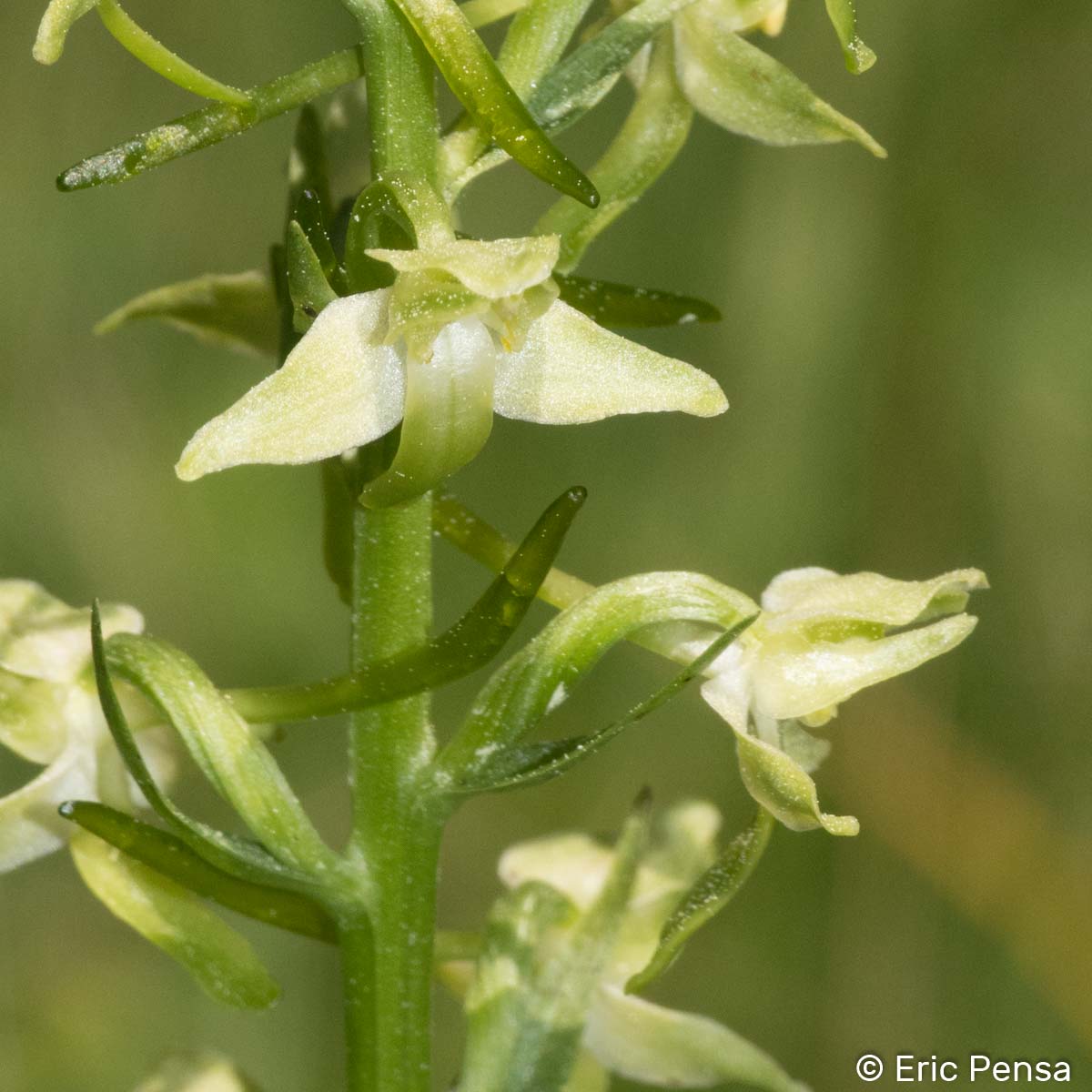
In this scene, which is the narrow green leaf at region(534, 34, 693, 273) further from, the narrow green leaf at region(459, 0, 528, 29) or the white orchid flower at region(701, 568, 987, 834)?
the white orchid flower at region(701, 568, 987, 834)

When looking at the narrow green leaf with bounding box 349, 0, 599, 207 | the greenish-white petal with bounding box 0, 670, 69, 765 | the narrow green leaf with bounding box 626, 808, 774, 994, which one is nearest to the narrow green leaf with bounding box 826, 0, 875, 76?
the narrow green leaf with bounding box 349, 0, 599, 207

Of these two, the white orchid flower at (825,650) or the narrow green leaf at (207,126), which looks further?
the white orchid flower at (825,650)

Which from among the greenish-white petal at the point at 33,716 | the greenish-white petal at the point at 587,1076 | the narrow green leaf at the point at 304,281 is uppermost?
the narrow green leaf at the point at 304,281

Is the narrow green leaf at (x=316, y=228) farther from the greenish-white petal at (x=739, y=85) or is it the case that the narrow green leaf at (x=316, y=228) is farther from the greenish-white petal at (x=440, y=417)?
the greenish-white petal at (x=739, y=85)

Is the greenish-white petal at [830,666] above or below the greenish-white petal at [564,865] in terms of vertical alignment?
above

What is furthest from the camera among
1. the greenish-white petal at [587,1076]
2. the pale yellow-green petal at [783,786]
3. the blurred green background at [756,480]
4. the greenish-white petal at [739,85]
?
the blurred green background at [756,480]

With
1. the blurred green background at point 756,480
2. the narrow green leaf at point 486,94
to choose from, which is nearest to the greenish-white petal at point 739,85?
the narrow green leaf at point 486,94
